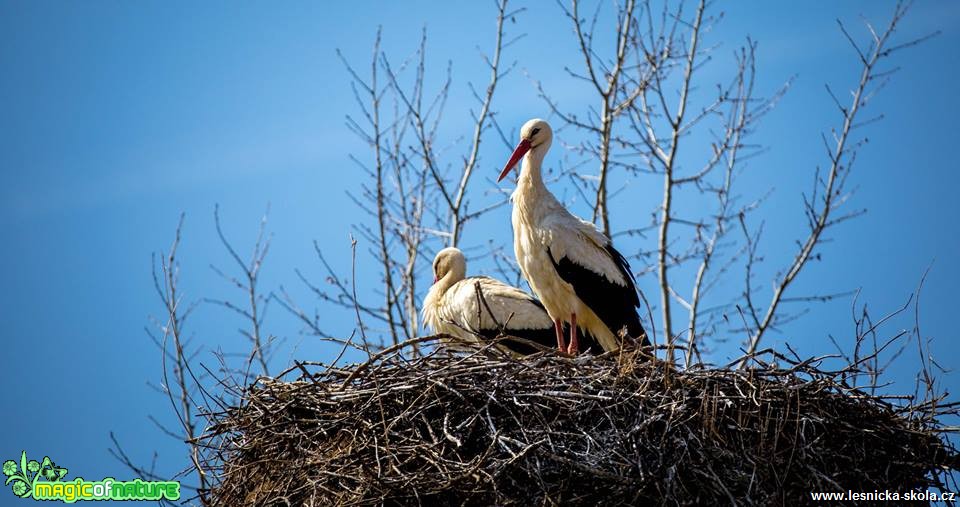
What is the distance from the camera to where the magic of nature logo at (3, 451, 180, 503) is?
605 cm

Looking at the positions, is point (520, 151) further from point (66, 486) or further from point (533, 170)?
point (66, 486)

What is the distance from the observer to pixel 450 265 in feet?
27.9

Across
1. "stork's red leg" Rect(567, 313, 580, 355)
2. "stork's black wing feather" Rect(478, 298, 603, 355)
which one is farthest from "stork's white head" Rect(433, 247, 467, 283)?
"stork's red leg" Rect(567, 313, 580, 355)

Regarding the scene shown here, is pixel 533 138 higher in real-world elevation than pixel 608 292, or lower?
higher

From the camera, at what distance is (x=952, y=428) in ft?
15.9

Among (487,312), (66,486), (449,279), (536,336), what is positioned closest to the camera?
(66,486)

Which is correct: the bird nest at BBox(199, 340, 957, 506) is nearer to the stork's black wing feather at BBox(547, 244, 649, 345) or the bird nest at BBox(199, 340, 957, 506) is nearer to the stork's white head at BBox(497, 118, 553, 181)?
the stork's black wing feather at BBox(547, 244, 649, 345)

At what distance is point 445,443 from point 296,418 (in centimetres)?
79

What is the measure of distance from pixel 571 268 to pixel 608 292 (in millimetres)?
312

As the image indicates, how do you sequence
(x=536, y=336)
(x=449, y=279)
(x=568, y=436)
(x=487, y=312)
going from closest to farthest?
1. (x=568, y=436)
2. (x=487, y=312)
3. (x=536, y=336)
4. (x=449, y=279)

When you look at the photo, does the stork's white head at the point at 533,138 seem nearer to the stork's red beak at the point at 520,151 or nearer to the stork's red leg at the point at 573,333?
the stork's red beak at the point at 520,151

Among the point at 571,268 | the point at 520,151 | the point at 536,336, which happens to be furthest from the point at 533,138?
the point at 536,336

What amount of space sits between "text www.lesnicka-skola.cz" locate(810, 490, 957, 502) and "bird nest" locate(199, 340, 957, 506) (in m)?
0.04

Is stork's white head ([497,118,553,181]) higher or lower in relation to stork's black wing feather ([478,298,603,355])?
higher
